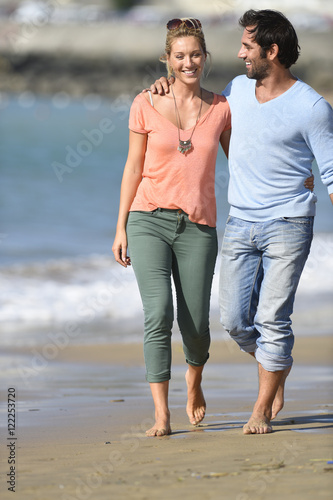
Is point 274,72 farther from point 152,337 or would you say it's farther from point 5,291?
point 5,291

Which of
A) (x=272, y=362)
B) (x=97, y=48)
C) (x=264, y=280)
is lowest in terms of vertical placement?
(x=97, y=48)

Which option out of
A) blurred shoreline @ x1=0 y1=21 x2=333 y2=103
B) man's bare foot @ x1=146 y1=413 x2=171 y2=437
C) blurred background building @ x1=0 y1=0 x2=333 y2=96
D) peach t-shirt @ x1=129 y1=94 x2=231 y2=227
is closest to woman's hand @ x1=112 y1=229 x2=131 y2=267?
peach t-shirt @ x1=129 y1=94 x2=231 y2=227

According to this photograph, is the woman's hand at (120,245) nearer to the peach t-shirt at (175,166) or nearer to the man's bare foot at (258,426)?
the peach t-shirt at (175,166)

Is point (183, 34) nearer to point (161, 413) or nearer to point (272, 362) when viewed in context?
point (272, 362)

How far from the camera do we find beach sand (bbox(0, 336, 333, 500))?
276 cm

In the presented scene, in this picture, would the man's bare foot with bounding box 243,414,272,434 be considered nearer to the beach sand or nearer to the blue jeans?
the beach sand

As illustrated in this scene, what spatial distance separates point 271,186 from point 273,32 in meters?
0.62

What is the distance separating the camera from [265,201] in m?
3.52

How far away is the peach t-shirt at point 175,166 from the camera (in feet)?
11.7

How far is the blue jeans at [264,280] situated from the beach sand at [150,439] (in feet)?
1.24

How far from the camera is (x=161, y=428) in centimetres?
356

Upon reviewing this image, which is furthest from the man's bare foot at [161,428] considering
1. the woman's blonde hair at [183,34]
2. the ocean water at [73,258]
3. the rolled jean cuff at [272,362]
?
the ocean water at [73,258]

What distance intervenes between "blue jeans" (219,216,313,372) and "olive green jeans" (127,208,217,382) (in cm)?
10

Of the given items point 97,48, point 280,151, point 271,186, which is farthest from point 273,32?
point 97,48
